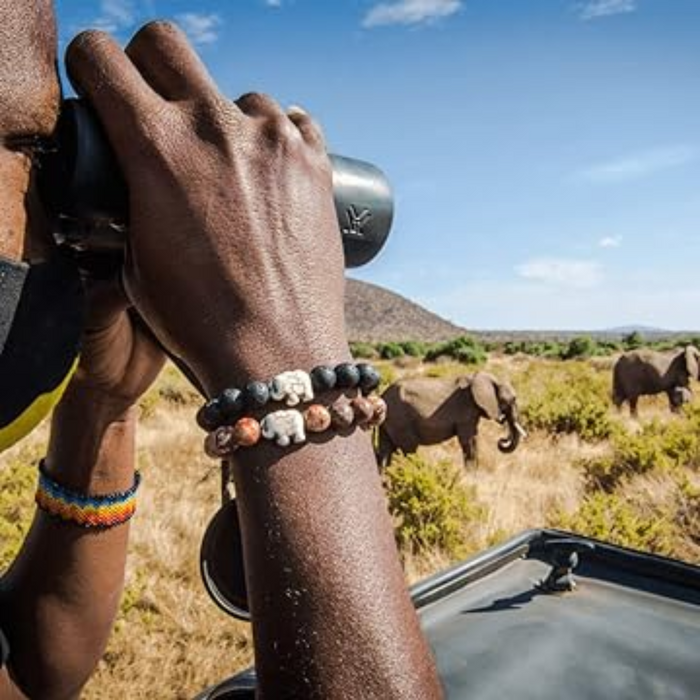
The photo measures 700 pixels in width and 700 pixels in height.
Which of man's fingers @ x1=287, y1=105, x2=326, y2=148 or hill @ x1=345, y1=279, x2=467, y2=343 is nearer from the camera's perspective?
man's fingers @ x1=287, y1=105, x2=326, y2=148

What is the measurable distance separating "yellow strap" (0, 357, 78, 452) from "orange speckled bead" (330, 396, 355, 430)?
353 millimetres

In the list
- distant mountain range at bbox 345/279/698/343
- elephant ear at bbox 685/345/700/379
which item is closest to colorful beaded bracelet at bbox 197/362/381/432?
elephant ear at bbox 685/345/700/379

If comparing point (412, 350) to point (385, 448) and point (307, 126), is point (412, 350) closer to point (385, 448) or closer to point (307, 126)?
point (385, 448)

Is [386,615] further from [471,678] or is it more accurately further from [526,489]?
[526,489]

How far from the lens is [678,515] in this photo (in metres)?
5.77

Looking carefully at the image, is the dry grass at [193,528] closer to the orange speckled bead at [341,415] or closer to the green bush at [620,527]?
the green bush at [620,527]

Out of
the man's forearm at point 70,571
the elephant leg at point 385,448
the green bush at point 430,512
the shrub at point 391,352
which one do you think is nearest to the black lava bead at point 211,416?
the man's forearm at point 70,571

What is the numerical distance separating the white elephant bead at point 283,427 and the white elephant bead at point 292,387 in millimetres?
14

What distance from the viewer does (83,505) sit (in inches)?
52.6

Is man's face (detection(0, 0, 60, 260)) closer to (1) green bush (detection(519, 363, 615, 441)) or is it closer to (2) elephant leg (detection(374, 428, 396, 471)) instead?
(2) elephant leg (detection(374, 428, 396, 471))

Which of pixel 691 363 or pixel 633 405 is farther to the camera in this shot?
pixel 633 405

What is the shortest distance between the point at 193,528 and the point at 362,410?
17.2 feet

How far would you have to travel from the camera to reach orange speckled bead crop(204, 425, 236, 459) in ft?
2.52

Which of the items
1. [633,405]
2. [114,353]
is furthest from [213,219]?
[633,405]
